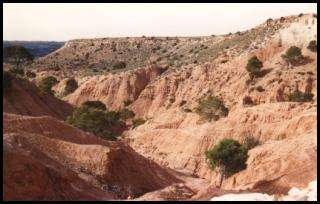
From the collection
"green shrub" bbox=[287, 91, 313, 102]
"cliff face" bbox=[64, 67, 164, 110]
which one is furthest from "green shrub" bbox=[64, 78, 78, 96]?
"green shrub" bbox=[287, 91, 313, 102]

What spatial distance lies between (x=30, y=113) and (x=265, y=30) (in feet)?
134

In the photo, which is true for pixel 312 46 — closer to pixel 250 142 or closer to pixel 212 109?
pixel 212 109

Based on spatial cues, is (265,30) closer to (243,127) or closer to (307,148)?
(243,127)

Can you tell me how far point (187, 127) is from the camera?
2293 inches

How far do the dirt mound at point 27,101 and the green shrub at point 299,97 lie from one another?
23850 millimetres

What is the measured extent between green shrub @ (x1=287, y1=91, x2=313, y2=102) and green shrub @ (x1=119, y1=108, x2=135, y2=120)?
22.8 metres

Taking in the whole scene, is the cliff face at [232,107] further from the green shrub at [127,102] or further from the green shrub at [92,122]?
the green shrub at [92,122]

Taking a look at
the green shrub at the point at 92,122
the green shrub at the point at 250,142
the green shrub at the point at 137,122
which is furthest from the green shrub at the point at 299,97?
the green shrub at the point at 92,122

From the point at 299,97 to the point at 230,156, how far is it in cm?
2262

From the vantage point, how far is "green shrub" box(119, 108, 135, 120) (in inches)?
2997

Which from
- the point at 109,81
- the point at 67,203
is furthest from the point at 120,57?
the point at 67,203

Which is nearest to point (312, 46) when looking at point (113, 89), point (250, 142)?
point (250, 142)

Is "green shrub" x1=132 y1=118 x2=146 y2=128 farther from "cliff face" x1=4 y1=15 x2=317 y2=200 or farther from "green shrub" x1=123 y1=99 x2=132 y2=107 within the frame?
"green shrub" x1=123 y1=99 x2=132 y2=107

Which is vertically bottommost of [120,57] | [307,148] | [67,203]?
[67,203]
